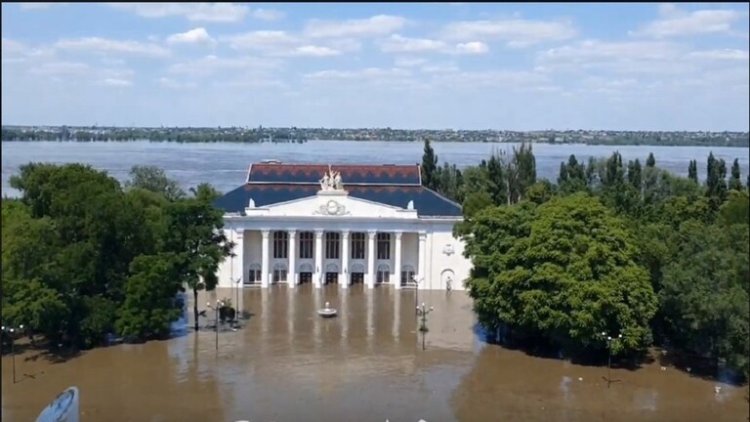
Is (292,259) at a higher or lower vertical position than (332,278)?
higher

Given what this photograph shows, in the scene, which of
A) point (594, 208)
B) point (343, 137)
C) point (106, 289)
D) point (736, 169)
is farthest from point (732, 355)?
point (343, 137)

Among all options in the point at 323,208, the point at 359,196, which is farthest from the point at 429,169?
the point at 323,208

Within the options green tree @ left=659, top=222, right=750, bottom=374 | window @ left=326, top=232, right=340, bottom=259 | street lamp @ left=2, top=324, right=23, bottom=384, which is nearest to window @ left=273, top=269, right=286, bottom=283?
window @ left=326, top=232, right=340, bottom=259

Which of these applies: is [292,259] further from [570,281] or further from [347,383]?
[570,281]

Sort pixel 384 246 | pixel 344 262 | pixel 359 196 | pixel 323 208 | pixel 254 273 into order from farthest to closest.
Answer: pixel 359 196
pixel 384 246
pixel 254 273
pixel 344 262
pixel 323 208

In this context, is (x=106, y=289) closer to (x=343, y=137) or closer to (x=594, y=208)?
(x=594, y=208)

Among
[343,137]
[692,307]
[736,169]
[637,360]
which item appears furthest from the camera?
[343,137]
